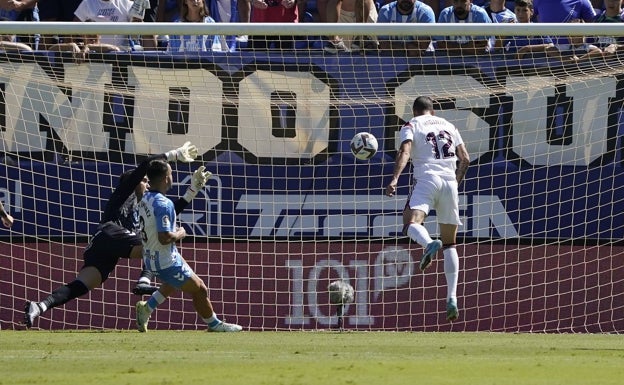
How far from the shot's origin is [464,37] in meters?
14.8

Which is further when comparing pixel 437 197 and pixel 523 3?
pixel 523 3

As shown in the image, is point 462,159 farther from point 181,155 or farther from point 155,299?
point 155,299

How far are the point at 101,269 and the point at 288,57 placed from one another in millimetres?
3603

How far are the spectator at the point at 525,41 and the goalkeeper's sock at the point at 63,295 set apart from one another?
5687mm

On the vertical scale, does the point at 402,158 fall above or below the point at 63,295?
above

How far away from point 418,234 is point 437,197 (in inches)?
23.7

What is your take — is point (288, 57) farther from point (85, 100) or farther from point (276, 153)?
point (85, 100)

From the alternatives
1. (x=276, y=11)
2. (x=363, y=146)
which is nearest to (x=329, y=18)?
(x=276, y=11)

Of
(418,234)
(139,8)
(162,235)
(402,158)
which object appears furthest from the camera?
(139,8)

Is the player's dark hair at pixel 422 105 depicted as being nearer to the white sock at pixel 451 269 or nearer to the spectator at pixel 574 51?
the white sock at pixel 451 269

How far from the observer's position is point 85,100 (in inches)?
577

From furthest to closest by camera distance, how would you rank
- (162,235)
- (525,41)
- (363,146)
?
(525,41)
(363,146)
(162,235)

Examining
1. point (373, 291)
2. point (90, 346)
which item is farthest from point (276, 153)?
point (90, 346)

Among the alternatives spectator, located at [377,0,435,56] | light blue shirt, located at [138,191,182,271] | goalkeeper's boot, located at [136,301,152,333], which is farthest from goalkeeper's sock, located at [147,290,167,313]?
spectator, located at [377,0,435,56]
